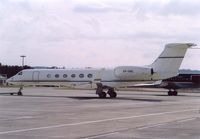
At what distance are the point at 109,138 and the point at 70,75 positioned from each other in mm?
36686

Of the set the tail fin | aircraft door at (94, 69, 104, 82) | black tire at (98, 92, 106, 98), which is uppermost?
the tail fin

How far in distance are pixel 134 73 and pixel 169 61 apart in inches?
154

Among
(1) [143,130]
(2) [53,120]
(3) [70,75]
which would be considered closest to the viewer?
(1) [143,130]

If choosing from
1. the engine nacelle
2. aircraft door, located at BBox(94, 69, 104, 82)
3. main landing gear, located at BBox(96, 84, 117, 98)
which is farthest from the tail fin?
aircraft door, located at BBox(94, 69, 104, 82)

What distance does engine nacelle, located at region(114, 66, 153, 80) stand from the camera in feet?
153

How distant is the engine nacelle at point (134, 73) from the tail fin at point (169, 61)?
2.83 ft

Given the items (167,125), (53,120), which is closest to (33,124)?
(53,120)

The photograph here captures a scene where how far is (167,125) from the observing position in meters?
18.8

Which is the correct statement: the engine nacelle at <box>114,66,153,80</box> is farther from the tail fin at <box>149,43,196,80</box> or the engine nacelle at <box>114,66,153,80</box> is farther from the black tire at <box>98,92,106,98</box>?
the black tire at <box>98,92,106,98</box>

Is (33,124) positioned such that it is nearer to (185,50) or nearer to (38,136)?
(38,136)

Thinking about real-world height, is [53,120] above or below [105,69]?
below

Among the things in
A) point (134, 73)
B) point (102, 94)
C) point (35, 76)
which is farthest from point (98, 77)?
point (35, 76)

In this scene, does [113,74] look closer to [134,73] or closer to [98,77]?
[98,77]

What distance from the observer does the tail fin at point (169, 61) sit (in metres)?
47.8
